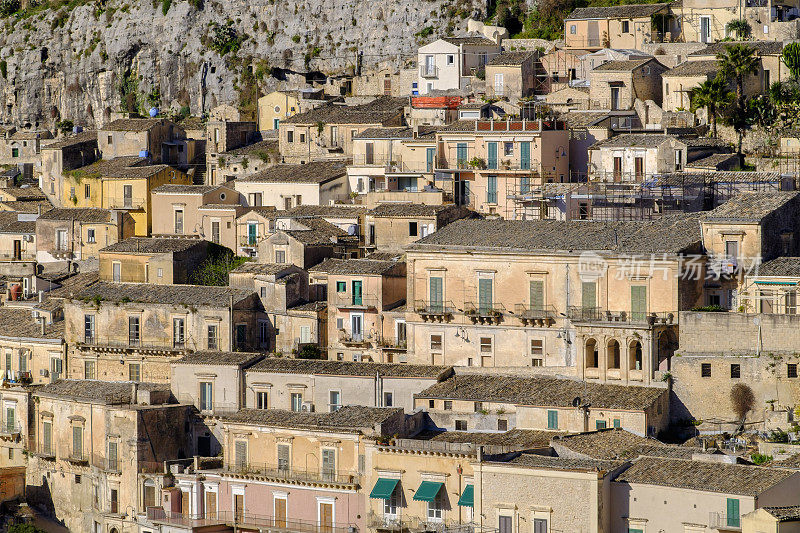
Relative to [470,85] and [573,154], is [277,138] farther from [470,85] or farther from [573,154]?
[573,154]

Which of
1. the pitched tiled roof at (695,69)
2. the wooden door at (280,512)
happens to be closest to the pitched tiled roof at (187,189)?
the pitched tiled roof at (695,69)

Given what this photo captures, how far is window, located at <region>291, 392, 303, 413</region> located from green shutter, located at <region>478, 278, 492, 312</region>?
7211 millimetres

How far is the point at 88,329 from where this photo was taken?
74000 millimetres

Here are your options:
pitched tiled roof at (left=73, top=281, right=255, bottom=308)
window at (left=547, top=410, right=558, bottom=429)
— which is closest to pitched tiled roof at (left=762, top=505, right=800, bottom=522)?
window at (left=547, top=410, right=558, bottom=429)

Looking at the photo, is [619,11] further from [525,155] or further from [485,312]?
[485,312]

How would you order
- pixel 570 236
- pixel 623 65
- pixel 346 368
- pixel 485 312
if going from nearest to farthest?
pixel 346 368, pixel 485 312, pixel 570 236, pixel 623 65

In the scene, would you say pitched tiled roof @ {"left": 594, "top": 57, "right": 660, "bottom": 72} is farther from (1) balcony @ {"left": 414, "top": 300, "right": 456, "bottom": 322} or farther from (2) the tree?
(2) the tree

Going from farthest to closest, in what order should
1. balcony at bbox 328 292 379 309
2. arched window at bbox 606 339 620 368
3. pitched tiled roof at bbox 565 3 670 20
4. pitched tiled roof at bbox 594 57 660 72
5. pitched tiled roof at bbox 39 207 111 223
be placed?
pitched tiled roof at bbox 565 3 670 20 < pitched tiled roof at bbox 594 57 660 72 < pitched tiled roof at bbox 39 207 111 223 < balcony at bbox 328 292 379 309 < arched window at bbox 606 339 620 368

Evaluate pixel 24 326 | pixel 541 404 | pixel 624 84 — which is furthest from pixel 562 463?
pixel 624 84

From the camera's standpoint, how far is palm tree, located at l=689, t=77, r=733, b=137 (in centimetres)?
8156

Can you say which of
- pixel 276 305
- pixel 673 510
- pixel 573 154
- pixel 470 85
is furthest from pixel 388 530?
pixel 470 85

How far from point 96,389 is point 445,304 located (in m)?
13.3

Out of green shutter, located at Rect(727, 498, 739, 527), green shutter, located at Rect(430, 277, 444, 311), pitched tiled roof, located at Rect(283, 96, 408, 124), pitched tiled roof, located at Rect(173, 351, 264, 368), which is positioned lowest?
green shutter, located at Rect(727, 498, 739, 527)

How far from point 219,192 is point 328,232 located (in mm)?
8572
